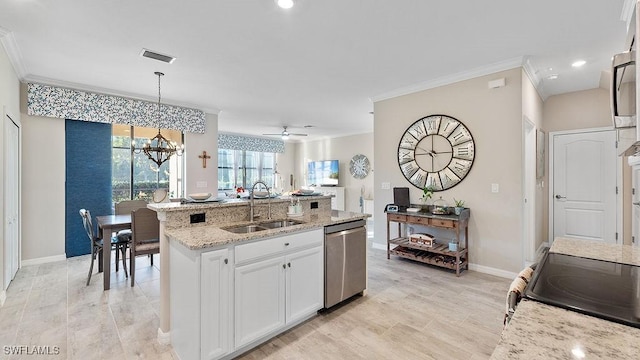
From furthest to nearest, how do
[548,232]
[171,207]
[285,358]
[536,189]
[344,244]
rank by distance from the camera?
[548,232] → [536,189] → [344,244] → [171,207] → [285,358]

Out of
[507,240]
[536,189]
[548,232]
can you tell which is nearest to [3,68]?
[507,240]

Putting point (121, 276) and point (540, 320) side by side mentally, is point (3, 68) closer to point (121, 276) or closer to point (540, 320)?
point (121, 276)

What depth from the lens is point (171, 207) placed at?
7.23 feet

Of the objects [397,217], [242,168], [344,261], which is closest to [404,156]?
[397,217]

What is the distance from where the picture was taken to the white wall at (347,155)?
8.47 m

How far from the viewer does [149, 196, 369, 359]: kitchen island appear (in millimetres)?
1826

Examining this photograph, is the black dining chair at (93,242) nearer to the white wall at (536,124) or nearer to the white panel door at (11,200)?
the white panel door at (11,200)

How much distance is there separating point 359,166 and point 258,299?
270 inches

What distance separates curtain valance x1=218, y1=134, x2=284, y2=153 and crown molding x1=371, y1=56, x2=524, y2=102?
5.26 m

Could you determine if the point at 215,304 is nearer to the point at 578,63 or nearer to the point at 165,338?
the point at 165,338

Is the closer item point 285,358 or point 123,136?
point 285,358

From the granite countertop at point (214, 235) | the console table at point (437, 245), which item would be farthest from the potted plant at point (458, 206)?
the granite countertop at point (214, 235)

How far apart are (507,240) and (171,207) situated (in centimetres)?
373

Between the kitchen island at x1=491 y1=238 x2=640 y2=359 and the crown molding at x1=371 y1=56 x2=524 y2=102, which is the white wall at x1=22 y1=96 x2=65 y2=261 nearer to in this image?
the crown molding at x1=371 y1=56 x2=524 y2=102
